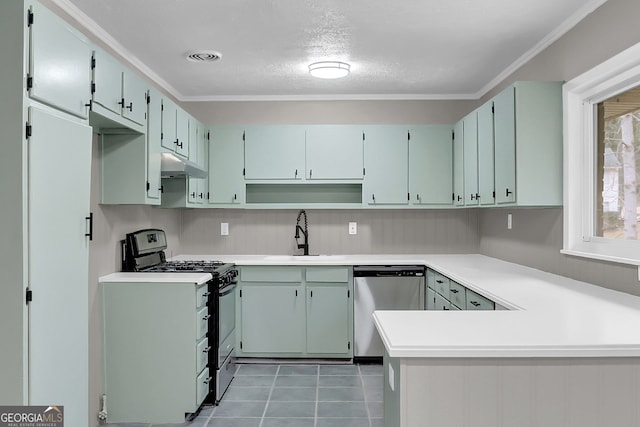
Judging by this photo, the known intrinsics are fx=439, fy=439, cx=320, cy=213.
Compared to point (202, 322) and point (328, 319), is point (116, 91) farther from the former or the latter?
point (328, 319)

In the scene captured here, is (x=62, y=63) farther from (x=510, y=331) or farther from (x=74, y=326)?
(x=510, y=331)

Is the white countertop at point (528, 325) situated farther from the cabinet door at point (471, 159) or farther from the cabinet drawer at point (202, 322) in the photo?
the cabinet drawer at point (202, 322)

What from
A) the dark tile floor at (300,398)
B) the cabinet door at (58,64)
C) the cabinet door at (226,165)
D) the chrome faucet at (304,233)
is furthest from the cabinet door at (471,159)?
the cabinet door at (58,64)

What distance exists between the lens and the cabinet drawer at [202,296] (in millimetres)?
2951

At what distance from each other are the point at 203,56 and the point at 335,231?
7.12 feet

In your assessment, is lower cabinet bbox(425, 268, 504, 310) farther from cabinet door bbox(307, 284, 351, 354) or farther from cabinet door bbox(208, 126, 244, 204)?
cabinet door bbox(208, 126, 244, 204)

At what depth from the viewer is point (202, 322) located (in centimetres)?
304

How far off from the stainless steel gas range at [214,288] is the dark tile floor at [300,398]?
170mm

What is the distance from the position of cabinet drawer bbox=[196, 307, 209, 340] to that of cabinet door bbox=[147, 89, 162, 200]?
87cm

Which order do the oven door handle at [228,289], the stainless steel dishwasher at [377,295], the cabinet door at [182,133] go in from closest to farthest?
the oven door handle at [228,289], the cabinet door at [182,133], the stainless steel dishwasher at [377,295]

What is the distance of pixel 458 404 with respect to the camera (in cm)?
149

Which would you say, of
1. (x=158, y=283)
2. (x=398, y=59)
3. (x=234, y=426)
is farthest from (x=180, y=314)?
(x=398, y=59)

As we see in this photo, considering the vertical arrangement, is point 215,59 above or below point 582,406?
above

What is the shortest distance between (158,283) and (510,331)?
2175mm
